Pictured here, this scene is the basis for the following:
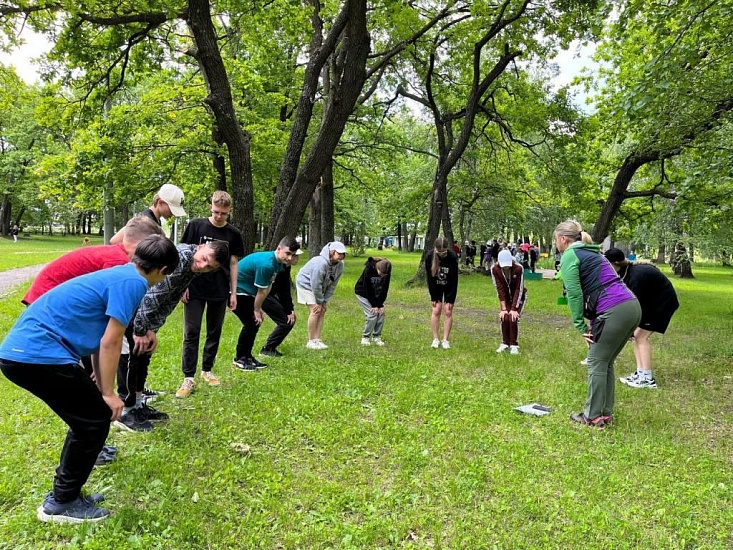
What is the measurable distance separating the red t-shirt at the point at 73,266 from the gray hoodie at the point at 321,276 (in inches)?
147

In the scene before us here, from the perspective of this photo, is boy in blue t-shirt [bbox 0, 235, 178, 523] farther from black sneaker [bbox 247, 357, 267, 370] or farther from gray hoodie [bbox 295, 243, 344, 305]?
gray hoodie [bbox 295, 243, 344, 305]

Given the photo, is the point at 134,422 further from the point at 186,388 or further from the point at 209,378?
the point at 209,378

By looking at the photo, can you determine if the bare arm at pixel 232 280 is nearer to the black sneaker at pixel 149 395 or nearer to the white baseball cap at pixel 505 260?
the black sneaker at pixel 149 395

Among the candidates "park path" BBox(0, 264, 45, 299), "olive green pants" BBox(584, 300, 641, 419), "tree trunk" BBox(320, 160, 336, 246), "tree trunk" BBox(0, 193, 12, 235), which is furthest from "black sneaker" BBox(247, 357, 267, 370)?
"tree trunk" BBox(0, 193, 12, 235)

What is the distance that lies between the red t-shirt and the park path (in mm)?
9441

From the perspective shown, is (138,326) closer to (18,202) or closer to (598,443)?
(598,443)

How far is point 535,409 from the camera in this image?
5203mm

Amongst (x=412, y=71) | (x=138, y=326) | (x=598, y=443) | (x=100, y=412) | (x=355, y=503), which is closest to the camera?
(x=100, y=412)

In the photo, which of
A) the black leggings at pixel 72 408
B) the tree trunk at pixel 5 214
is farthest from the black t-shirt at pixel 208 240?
the tree trunk at pixel 5 214

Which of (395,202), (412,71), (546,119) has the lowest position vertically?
(395,202)

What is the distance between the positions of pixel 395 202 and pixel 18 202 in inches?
1544

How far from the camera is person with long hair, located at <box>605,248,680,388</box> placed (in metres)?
6.18

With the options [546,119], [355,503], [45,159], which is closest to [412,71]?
[546,119]

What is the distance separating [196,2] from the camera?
9016 millimetres
